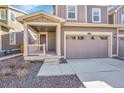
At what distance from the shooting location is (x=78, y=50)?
1416cm

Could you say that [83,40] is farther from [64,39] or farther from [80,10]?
[80,10]

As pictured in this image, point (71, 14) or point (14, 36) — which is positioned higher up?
point (71, 14)

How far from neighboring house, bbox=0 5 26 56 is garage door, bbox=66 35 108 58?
764cm

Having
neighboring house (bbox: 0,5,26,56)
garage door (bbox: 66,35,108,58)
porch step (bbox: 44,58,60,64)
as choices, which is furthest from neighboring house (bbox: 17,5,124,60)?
neighboring house (bbox: 0,5,26,56)

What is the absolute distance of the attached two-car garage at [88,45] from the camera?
1400 cm

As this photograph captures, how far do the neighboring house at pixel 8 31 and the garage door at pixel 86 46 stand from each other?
25.1 ft

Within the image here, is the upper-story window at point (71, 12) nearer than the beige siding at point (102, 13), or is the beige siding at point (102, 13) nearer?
the upper-story window at point (71, 12)

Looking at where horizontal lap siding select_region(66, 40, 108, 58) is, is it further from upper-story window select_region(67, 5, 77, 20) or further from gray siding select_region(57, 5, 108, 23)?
upper-story window select_region(67, 5, 77, 20)

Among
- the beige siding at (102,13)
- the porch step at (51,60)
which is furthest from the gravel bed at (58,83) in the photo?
the beige siding at (102,13)

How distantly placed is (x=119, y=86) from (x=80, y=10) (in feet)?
36.9

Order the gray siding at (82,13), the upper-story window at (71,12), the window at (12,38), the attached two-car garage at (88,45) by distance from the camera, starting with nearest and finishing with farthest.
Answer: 1. the attached two-car garage at (88,45)
2. the gray siding at (82,13)
3. the upper-story window at (71,12)
4. the window at (12,38)

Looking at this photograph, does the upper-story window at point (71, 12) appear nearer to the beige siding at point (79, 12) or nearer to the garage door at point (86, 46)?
the beige siding at point (79, 12)
